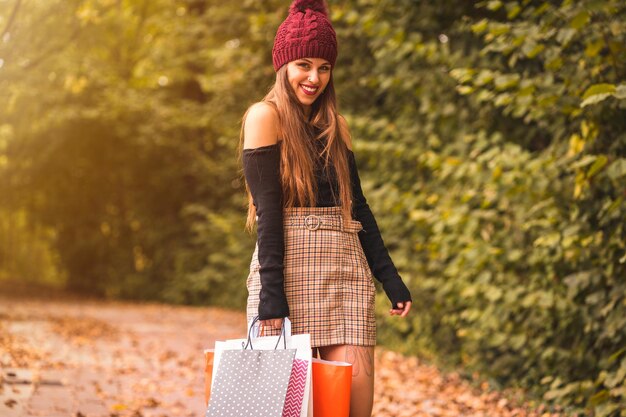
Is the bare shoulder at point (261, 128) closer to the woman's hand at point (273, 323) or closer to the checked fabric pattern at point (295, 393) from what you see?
the woman's hand at point (273, 323)

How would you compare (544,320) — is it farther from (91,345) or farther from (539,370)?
(91,345)

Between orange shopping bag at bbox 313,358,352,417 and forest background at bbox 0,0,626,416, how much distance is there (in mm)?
1387

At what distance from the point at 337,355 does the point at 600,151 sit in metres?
2.88

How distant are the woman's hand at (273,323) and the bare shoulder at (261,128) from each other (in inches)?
24.2

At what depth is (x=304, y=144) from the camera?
316cm

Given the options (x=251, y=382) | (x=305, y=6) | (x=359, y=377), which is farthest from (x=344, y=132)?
(x=251, y=382)

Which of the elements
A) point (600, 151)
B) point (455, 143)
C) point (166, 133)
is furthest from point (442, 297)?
point (166, 133)

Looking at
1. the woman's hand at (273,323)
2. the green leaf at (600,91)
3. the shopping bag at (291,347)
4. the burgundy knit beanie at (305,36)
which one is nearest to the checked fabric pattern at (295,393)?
the shopping bag at (291,347)

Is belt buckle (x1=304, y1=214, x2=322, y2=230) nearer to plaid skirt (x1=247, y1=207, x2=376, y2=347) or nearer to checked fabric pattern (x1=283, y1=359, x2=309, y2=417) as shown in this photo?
plaid skirt (x1=247, y1=207, x2=376, y2=347)

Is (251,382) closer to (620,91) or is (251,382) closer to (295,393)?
(295,393)

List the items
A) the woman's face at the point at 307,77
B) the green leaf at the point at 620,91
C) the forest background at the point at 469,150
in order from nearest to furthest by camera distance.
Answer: the woman's face at the point at 307,77, the green leaf at the point at 620,91, the forest background at the point at 469,150

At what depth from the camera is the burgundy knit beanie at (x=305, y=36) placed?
3.21 meters

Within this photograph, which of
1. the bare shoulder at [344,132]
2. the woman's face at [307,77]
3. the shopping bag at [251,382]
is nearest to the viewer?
the shopping bag at [251,382]

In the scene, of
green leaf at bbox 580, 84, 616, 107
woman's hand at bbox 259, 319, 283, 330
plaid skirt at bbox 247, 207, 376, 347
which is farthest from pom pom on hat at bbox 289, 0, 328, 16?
green leaf at bbox 580, 84, 616, 107
